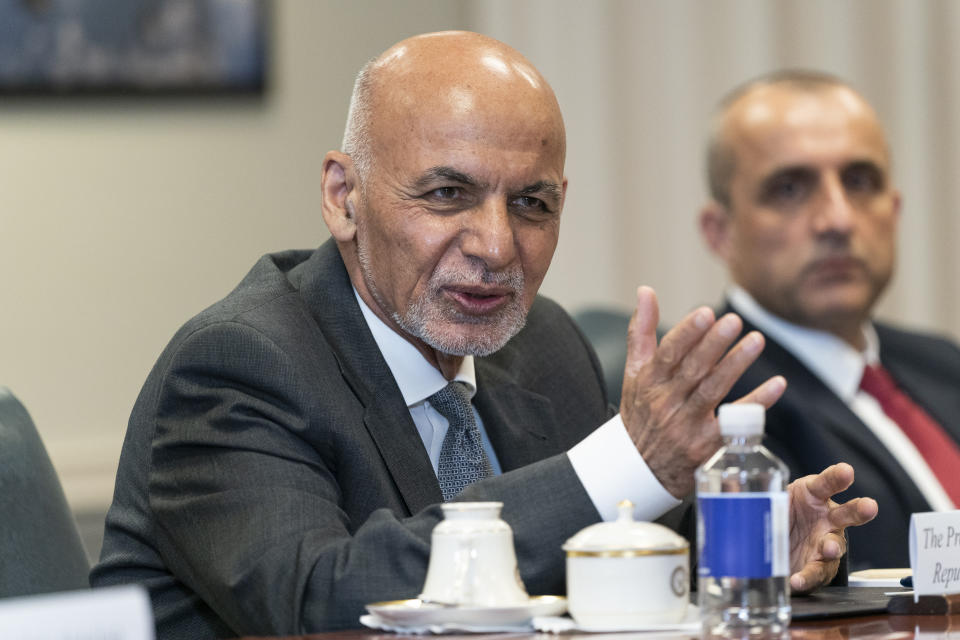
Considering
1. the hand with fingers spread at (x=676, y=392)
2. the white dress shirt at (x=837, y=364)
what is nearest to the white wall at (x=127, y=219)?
the white dress shirt at (x=837, y=364)

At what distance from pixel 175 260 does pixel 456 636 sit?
111 inches

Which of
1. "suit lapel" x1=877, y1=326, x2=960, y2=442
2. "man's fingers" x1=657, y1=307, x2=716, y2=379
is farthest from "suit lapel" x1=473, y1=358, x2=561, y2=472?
"suit lapel" x1=877, y1=326, x2=960, y2=442

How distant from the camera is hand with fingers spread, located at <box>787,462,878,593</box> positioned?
153cm

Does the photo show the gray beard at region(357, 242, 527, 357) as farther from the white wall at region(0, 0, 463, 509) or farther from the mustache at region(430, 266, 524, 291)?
the white wall at region(0, 0, 463, 509)

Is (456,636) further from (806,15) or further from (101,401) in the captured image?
(806,15)

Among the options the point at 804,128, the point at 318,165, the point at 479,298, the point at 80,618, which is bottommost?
the point at 80,618

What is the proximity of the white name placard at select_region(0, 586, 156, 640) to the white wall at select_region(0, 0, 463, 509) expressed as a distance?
2.85 metres

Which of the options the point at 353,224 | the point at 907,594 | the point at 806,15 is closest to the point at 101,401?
the point at 353,224

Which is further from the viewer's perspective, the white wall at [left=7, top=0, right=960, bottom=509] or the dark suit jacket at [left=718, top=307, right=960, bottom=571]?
the white wall at [left=7, top=0, right=960, bottom=509]

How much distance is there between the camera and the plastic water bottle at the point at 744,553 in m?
1.23

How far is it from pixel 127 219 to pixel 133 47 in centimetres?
49

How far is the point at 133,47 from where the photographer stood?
151 inches

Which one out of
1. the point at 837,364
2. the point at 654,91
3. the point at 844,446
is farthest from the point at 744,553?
the point at 654,91

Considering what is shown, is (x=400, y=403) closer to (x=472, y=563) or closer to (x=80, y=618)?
(x=472, y=563)
